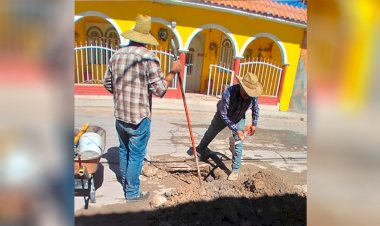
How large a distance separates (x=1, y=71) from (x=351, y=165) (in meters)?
1.16

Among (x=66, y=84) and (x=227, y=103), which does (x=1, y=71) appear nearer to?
(x=66, y=84)

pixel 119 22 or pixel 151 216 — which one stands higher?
pixel 119 22

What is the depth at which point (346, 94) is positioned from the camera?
103 cm

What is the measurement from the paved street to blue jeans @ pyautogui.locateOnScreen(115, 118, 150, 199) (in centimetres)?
24

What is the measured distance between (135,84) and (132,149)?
0.72 m

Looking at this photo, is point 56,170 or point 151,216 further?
point 151,216

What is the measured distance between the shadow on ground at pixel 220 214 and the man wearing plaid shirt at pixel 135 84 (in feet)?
1.49

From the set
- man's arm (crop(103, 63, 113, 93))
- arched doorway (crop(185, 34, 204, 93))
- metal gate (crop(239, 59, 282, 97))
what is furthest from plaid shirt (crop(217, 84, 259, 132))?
arched doorway (crop(185, 34, 204, 93))

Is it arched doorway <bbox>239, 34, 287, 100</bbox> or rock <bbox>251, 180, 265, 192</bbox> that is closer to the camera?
rock <bbox>251, 180, 265, 192</bbox>

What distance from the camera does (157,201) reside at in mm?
3379

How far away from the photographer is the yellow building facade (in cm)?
919

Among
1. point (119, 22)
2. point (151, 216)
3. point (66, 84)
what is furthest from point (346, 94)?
point (119, 22)

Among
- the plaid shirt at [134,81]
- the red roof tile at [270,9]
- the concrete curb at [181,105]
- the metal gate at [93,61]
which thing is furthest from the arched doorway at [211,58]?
the plaid shirt at [134,81]

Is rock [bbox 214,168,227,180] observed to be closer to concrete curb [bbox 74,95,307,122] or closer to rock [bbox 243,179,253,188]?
rock [bbox 243,179,253,188]
